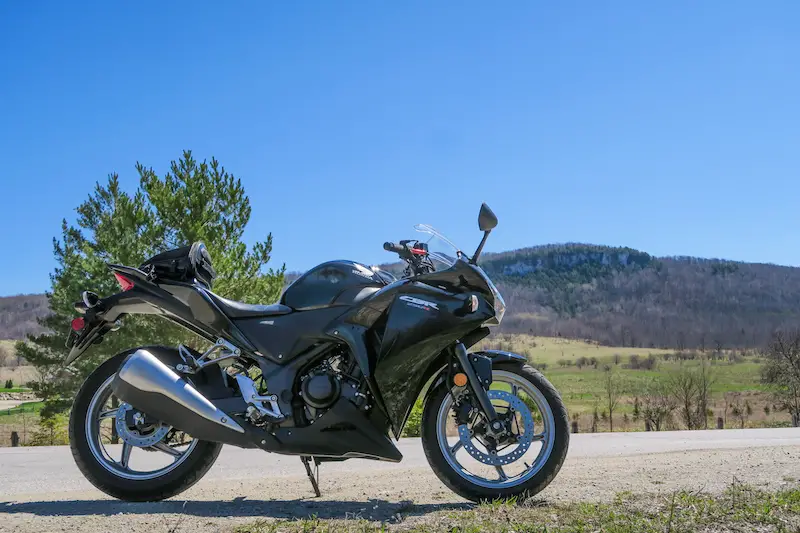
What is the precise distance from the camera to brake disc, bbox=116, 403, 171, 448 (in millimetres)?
4902

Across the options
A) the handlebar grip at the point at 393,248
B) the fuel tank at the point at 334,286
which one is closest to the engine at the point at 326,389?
the fuel tank at the point at 334,286

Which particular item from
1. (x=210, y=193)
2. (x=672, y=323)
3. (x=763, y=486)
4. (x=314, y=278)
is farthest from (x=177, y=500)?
(x=672, y=323)

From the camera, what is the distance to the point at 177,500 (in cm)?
488

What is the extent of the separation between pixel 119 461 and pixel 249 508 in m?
1.24

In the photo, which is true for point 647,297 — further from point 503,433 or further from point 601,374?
point 503,433

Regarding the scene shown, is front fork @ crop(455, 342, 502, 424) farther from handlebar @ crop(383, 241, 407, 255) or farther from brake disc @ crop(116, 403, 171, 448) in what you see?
brake disc @ crop(116, 403, 171, 448)

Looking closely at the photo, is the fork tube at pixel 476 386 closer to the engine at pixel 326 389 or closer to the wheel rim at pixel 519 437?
the wheel rim at pixel 519 437

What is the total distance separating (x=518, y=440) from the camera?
4.58 m

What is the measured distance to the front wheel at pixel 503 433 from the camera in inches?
180

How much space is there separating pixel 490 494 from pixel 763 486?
198 centimetres

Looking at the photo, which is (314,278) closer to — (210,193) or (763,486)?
(763,486)

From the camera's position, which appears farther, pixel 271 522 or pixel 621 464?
pixel 621 464

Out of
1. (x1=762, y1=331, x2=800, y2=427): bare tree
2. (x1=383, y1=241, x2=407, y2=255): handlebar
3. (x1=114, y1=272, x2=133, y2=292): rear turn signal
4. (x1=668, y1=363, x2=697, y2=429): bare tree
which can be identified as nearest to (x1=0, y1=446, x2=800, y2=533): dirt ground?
(x1=114, y1=272, x2=133, y2=292): rear turn signal

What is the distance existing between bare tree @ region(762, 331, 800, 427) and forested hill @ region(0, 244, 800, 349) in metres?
46.5
